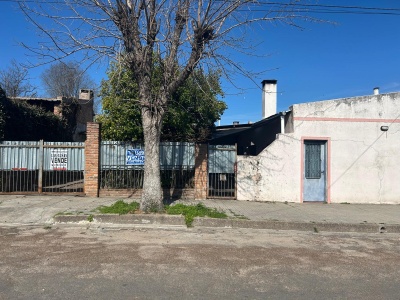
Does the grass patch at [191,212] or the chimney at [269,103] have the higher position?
the chimney at [269,103]

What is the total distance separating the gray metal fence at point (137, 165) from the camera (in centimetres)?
1129

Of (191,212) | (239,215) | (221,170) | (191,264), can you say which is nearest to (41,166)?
(191,212)

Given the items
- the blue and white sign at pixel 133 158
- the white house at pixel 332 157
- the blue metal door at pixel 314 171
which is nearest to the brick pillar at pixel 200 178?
the white house at pixel 332 157

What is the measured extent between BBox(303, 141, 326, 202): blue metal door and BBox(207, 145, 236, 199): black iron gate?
95.7 inches

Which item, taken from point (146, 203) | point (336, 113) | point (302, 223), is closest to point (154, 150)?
point (146, 203)

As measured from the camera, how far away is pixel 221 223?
8195mm

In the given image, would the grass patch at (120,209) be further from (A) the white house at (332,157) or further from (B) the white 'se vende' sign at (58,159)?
(A) the white house at (332,157)

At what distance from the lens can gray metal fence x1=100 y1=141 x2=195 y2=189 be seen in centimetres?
1129

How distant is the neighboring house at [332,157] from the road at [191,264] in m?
3.75

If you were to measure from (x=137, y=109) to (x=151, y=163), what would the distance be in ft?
11.1

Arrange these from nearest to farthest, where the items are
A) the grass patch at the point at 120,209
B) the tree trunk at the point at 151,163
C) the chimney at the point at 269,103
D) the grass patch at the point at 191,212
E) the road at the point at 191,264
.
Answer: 1. the road at the point at 191,264
2. the grass patch at the point at 191,212
3. the grass patch at the point at 120,209
4. the tree trunk at the point at 151,163
5. the chimney at the point at 269,103

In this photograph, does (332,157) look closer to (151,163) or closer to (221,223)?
(221,223)

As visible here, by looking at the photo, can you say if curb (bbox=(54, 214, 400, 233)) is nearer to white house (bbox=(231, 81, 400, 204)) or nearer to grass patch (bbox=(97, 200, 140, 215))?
grass patch (bbox=(97, 200, 140, 215))

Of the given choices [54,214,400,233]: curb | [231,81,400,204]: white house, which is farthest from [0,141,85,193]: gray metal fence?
[231,81,400,204]: white house
